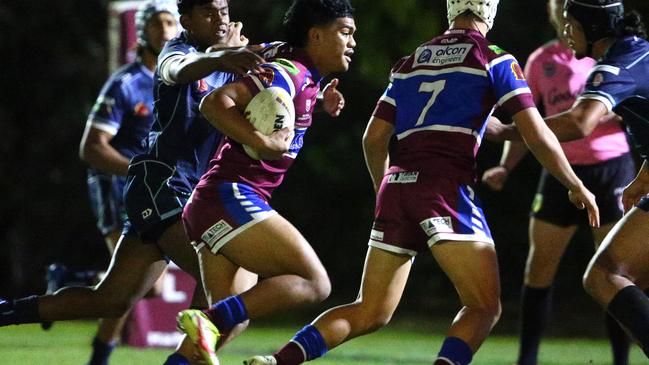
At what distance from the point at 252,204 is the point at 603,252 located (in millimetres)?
1520

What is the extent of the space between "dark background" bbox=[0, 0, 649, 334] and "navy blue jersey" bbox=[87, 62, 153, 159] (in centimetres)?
325

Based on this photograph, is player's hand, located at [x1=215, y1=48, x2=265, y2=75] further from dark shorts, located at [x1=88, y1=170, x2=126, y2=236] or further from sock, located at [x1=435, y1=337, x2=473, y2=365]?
dark shorts, located at [x1=88, y1=170, x2=126, y2=236]

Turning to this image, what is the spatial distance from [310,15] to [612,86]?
4.28 feet

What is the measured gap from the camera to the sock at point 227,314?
4.92m

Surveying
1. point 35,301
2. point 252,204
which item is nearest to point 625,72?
point 252,204

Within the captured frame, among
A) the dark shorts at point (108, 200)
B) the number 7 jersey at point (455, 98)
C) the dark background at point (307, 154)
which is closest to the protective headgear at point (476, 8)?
the number 7 jersey at point (455, 98)

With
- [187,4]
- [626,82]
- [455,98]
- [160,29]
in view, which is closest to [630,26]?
[626,82]

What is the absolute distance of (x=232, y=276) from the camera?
5250 mm

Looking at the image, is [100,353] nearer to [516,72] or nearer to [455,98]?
[455,98]

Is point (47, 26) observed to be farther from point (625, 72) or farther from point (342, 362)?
point (625, 72)

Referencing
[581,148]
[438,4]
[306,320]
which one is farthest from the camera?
[306,320]

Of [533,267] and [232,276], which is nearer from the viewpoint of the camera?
[232,276]

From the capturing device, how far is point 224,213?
507cm

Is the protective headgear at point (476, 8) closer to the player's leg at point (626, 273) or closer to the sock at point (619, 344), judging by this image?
the player's leg at point (626, 273)
